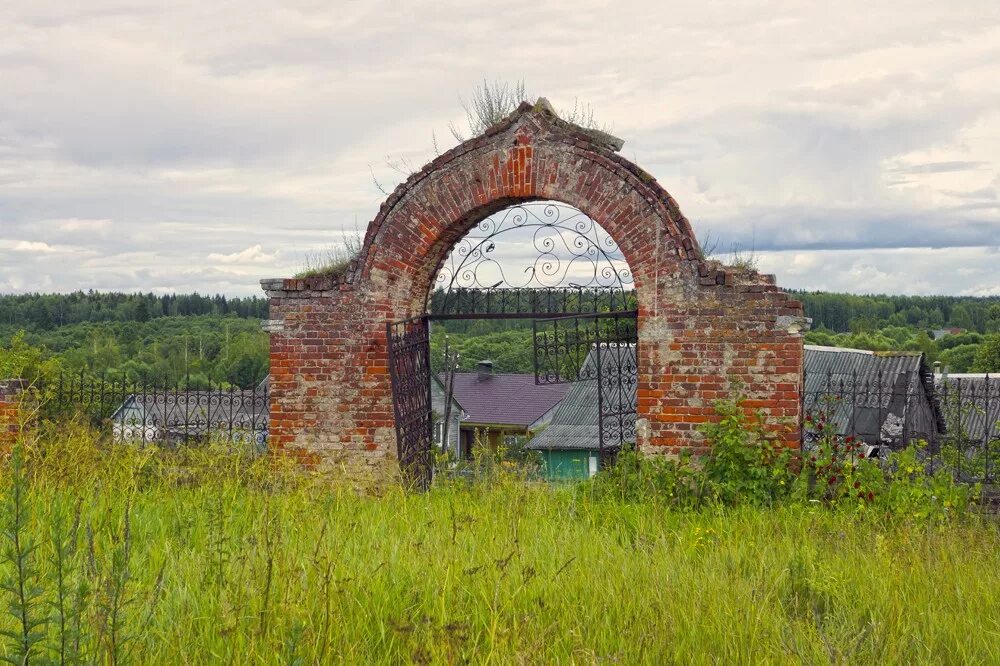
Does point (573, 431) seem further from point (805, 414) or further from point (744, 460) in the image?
point (744, 460)

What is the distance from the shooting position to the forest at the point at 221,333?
4519 centimetres

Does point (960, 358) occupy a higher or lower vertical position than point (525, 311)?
lower

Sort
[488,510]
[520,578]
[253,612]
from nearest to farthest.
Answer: [253,612] → [520,578] → [488,510]

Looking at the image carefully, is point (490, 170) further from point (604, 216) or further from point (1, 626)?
point (1, 626)

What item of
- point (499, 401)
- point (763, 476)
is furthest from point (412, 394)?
point (499, 401)

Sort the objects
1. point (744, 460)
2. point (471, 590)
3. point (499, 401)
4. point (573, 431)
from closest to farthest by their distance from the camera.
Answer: point (471, 590) → point (744, 460) → point (573, 431) → point (499, 401)

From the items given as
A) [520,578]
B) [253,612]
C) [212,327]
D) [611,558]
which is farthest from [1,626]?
[212,327]

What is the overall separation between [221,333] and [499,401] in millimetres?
18657

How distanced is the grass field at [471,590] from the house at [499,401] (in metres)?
39.1

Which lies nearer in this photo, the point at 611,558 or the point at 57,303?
the point at 611,558

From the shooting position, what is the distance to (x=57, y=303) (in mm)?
62281

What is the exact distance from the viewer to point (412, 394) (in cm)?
902

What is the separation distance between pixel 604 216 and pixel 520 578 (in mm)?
4652

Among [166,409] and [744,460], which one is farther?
[166,409]
